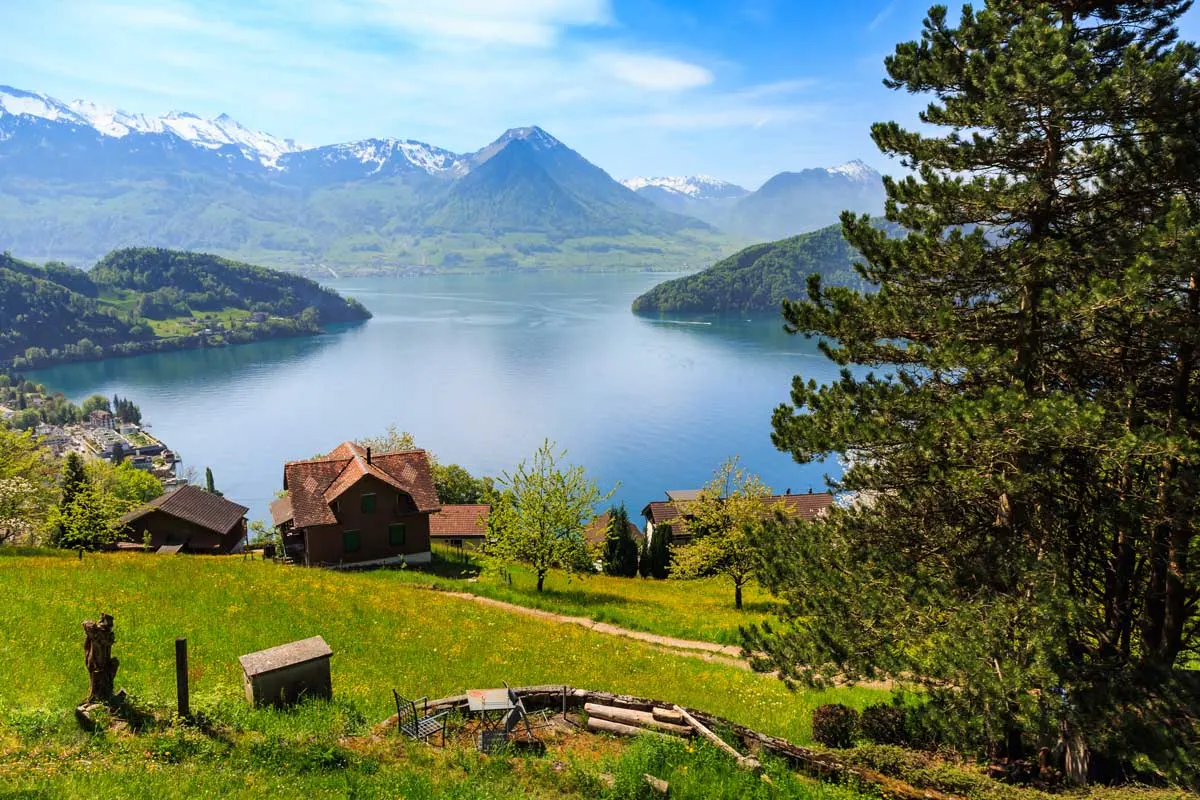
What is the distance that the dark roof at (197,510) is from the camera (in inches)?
2080

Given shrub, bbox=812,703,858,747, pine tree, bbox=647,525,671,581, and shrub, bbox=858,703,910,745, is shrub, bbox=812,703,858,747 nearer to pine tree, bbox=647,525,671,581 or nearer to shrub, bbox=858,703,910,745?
shrub, bbox=858,703,910,745

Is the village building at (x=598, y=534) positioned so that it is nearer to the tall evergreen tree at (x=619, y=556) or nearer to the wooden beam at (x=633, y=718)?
the tall evergreen tree at (x=619, y=556)

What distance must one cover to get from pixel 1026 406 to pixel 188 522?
189ft

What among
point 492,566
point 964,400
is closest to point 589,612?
point 492,566

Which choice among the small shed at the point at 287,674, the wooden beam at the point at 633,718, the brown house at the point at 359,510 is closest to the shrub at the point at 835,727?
the wooden beam at the point at 633,718

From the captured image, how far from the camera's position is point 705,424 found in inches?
5389

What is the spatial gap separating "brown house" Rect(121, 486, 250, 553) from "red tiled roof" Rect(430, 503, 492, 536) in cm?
1692

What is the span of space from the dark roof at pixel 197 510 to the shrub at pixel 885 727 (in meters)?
52.8

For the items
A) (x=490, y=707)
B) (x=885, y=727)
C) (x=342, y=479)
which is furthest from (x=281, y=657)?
(x=342, y=479)

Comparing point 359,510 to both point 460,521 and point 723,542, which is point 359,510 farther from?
point 460,521

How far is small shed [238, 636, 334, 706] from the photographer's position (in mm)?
14727

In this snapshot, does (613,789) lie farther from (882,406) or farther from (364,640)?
(364,640)

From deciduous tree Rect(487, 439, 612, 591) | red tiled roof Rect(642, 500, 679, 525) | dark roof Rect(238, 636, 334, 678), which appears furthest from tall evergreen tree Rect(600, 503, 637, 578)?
dark roof Rect(238, 636, 334, 678)

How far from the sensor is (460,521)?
222 feet
